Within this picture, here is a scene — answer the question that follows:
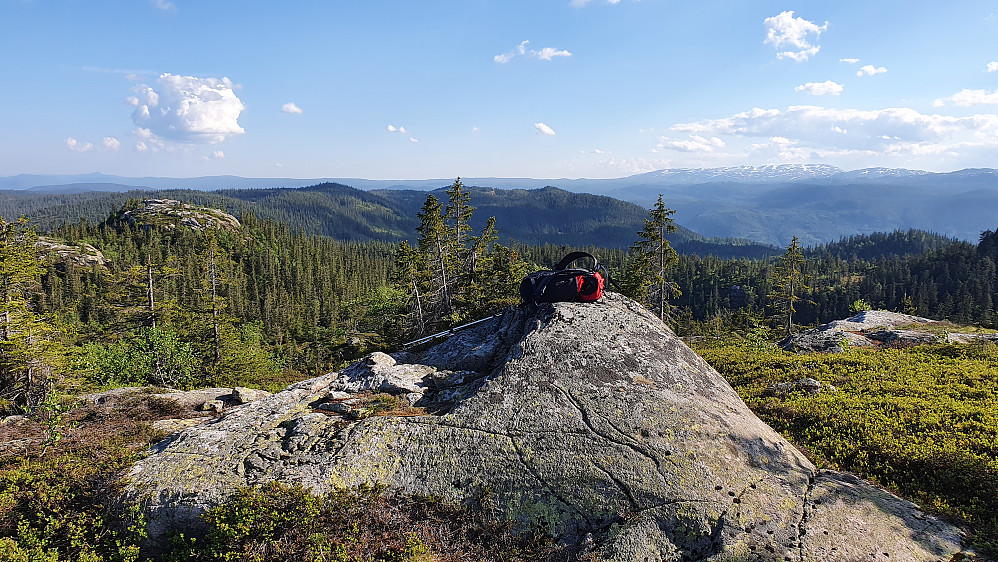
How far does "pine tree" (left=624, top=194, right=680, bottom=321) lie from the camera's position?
3516cm

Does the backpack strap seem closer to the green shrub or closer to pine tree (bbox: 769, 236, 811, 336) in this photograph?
the green shrub

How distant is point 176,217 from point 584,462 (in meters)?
196

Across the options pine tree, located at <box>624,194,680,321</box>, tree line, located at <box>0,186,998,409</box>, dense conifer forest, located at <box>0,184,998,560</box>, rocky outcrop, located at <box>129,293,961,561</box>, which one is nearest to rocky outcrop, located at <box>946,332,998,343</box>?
dense conifer forest, located at <box>0,184,998,560</box>

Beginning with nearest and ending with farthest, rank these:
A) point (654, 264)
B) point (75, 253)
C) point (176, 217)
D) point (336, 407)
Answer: point (336, 407), point (654, 264), point (75, 253), point (176, 217)

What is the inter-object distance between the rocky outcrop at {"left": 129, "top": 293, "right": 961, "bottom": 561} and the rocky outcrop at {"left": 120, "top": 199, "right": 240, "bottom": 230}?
567ft

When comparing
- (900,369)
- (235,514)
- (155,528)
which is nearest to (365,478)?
(235,514)

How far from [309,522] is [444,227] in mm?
24573

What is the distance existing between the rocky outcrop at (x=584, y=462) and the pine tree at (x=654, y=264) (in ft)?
87.3

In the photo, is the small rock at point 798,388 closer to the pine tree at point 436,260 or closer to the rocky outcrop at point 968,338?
the rocky outcrop at point 968,338

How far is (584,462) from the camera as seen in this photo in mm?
7625

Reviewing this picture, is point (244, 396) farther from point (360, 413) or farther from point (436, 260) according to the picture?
point (436, 260)

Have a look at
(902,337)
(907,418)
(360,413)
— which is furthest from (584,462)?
(902,337)

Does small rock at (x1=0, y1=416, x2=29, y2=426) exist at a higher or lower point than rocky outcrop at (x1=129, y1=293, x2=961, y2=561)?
lower

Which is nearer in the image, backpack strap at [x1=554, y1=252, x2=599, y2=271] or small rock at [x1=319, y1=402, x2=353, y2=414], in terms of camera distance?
small rock at [x1=319, y1=402, x2=353, y2=414]
